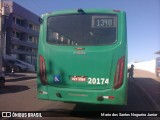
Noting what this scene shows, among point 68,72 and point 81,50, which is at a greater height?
point 81,50

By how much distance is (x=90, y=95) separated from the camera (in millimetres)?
7441

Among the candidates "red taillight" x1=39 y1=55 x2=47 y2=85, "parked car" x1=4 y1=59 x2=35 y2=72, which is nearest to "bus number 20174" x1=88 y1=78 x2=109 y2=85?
"red taillight" x1=39 y1=55 x2=47 y2=85

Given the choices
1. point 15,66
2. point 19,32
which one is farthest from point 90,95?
point 19,32

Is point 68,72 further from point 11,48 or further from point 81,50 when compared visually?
point 11,48

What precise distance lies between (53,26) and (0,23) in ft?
46.4

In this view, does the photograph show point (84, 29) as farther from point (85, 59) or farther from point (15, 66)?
point (15, 66)

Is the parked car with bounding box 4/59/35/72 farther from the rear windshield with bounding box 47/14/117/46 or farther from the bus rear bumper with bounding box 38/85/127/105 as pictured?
the bus rear bumper with bounding box 38/85/127/105

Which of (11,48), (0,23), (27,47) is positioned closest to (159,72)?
(0,23)

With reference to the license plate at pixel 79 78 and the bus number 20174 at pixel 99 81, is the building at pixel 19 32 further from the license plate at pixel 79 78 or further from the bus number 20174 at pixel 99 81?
the bus number 20174 at pixel 99 81

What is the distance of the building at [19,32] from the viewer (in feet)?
157

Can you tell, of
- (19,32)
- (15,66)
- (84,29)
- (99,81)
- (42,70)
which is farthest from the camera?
(19,32)

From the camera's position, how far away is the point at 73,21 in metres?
7.90

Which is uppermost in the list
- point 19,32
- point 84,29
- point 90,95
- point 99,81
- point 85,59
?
point 19,32

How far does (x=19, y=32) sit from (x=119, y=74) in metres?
48.9
